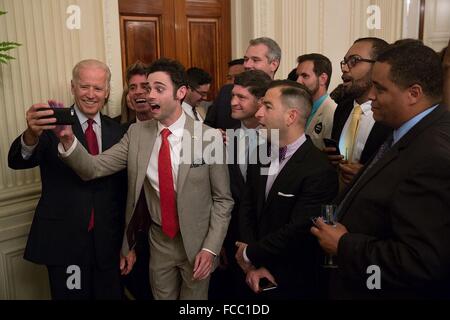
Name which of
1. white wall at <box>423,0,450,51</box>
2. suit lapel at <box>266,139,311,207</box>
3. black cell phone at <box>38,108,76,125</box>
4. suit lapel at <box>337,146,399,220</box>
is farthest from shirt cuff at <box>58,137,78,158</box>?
white wall at <box>423,0,450,51</box>

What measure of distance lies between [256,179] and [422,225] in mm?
1003

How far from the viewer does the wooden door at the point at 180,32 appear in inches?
143

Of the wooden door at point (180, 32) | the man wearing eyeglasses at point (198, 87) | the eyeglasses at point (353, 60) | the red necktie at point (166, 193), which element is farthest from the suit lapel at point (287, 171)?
the wooden door at point (180, 32)

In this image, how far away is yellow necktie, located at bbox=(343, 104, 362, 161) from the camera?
2328 mm

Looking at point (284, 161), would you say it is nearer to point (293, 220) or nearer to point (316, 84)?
point (293, 220)

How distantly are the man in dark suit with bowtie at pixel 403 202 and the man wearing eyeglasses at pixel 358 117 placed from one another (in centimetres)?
57

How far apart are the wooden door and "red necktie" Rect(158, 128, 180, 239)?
1.76 metres

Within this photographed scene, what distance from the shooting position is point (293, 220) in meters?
1.97

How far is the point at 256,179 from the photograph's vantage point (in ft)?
7.16

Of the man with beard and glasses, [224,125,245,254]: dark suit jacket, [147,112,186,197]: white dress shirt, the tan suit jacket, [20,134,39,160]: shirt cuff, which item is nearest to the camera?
[20,134,39,160]: shirt cuff

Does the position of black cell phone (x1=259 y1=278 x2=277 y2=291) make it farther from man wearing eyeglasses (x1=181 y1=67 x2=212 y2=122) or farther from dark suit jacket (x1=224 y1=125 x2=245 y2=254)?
man wearing eyeglasses (x1=181 y1=67 x2=212 y2=122)

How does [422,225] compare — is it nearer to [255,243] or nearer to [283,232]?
[283,232]

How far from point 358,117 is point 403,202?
3.57 ft
